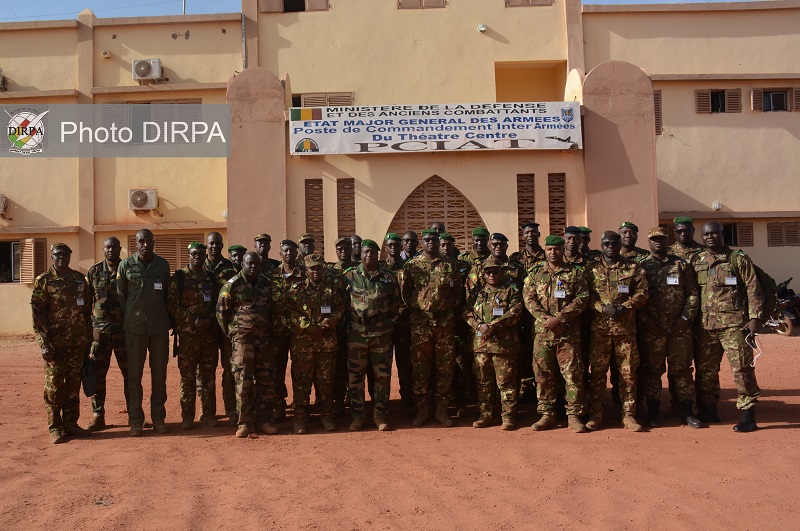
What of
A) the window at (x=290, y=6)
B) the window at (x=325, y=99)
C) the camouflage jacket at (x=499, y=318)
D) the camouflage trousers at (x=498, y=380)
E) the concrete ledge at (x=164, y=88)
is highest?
the window at (x=290, y=6)

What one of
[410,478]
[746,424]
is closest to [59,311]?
[410,478]

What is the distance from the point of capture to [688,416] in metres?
7.21

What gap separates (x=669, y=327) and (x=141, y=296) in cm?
547

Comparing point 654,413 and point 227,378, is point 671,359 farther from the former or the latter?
point 227,378

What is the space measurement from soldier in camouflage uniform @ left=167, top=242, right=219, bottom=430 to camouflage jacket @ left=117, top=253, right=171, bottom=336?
149 mm

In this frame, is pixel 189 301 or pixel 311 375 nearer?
pixel 311 375

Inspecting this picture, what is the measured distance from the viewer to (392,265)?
7.94m

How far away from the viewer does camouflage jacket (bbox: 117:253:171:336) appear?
7.29 metres

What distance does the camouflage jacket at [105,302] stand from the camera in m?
7.65

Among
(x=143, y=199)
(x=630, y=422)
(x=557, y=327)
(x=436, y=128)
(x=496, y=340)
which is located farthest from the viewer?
(x=143, y=199)

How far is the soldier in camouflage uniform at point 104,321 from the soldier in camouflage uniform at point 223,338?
0.97 metres

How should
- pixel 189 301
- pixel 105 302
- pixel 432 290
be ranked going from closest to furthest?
pixel 432 290 → pixel 189 301 → pixel 105 302

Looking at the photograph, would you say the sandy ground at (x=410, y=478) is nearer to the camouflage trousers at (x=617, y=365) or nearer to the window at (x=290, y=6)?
the camouflage trousers at (x=617, y=365)

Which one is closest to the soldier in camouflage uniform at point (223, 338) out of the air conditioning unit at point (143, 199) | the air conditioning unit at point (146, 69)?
the air conditioning unit at point (143, 199)
